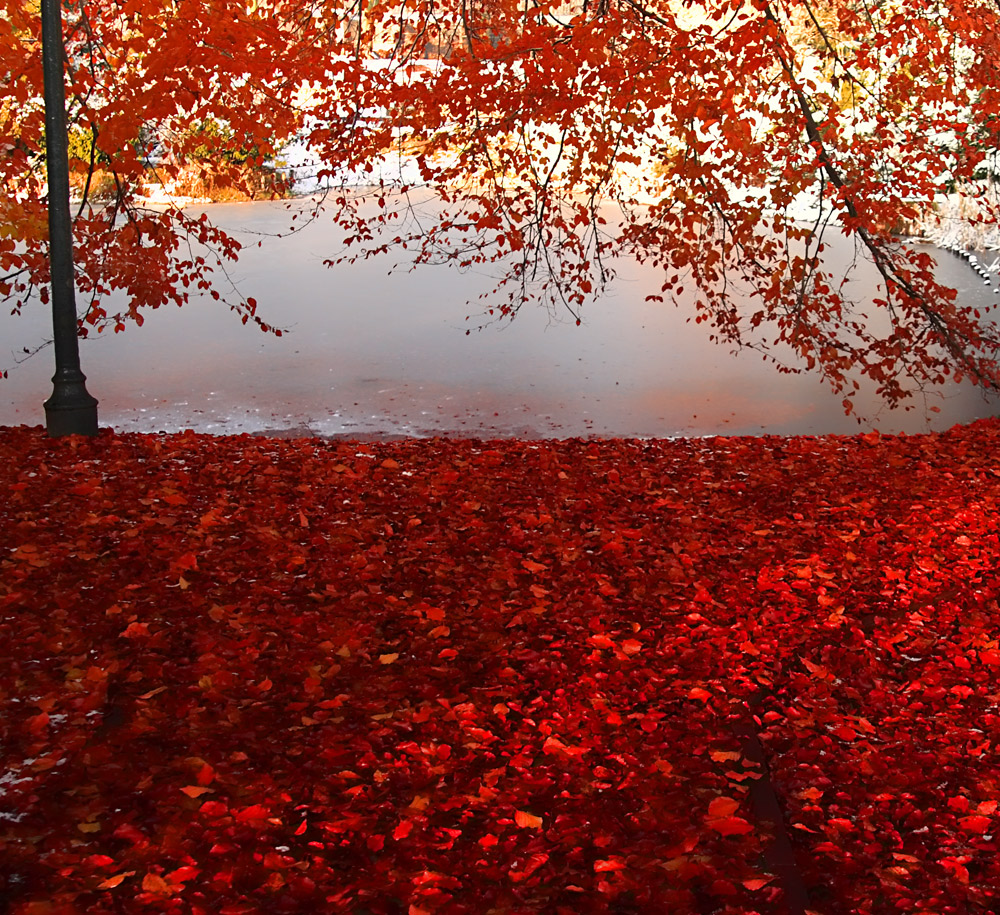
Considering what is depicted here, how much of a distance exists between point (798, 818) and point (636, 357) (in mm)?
10228

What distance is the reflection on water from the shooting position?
33.0 ft

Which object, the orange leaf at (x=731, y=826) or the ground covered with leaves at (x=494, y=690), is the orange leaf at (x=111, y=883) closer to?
the ground covered with leaves at (x=494, y=690)

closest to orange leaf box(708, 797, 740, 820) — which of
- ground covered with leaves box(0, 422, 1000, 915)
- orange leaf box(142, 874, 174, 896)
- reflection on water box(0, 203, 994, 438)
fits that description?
ground covered with leaves box(0, 422, 1000, 915)

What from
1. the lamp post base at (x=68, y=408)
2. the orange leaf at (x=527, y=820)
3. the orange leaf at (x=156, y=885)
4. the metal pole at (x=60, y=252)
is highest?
the metal pole at (x=60, y=252)

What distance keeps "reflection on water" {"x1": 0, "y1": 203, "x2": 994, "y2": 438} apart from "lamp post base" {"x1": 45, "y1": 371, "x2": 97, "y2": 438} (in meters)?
3.03

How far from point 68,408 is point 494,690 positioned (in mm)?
4225

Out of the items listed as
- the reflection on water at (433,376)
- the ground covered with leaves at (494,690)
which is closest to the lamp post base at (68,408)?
the ground covered with leaves at (494,690)

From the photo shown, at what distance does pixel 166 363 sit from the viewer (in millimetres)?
12328

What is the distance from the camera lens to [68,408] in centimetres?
652

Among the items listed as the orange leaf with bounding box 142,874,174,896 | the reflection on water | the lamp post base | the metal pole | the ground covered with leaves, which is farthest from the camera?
the reflection on water

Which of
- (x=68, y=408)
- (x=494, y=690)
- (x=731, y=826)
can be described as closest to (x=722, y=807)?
(x=731, y=826)

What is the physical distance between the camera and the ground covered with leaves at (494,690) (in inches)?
104

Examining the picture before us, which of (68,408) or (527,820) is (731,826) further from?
(68,408)

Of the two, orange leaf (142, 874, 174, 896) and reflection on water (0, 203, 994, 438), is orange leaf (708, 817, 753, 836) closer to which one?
orange leaf (142, 874, 174, 896)
